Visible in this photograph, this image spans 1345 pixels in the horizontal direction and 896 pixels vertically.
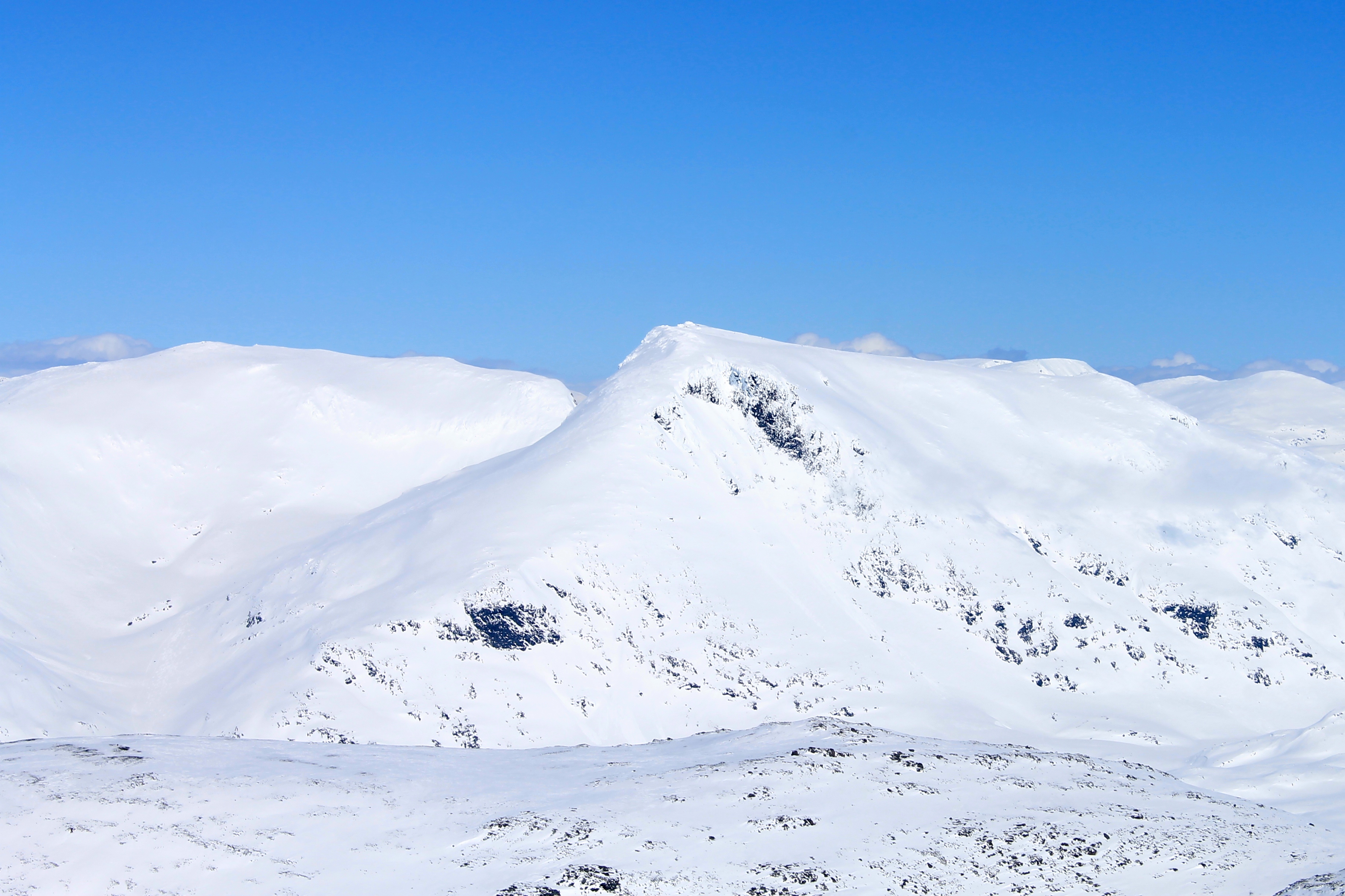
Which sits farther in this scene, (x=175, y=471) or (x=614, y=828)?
(x=175, y=471)

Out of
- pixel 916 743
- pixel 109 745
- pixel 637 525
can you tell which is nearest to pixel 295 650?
pixel 637 525

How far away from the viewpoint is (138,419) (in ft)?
454

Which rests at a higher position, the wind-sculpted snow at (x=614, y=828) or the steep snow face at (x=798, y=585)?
the steep snow face at (x=798, y=585)

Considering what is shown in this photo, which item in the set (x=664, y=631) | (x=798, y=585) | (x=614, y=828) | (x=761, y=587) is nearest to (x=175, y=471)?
(x=664, y=631)

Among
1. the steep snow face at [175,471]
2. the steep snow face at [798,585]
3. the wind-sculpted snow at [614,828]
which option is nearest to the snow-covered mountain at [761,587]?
the steep snow face at [798,585]

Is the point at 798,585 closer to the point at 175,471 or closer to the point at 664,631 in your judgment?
the point at 664,631

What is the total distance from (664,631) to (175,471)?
7862cm

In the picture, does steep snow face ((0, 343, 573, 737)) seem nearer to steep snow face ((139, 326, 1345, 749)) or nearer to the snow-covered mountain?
the snow-covered mountain

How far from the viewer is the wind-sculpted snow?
101ft

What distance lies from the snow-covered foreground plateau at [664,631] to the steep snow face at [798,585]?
0.45 meters

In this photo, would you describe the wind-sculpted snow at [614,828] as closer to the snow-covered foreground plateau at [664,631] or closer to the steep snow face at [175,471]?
the snow-covered foreground plateau at [664,631]

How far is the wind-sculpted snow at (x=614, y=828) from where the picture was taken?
3070 centimetres

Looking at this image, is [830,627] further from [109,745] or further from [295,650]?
[109,745]

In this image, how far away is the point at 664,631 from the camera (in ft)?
302
